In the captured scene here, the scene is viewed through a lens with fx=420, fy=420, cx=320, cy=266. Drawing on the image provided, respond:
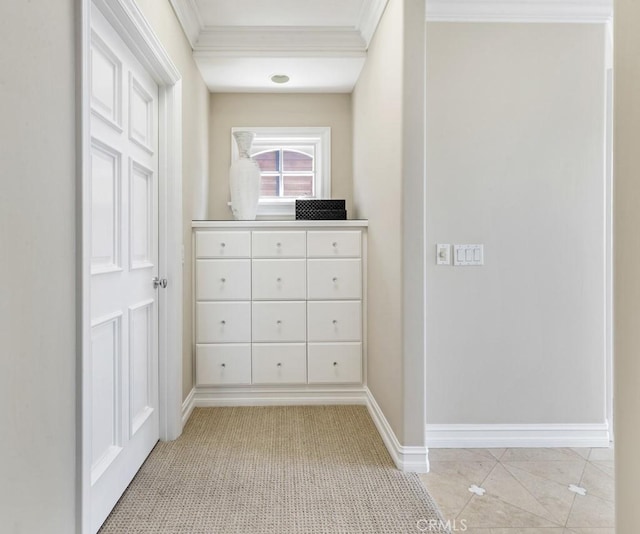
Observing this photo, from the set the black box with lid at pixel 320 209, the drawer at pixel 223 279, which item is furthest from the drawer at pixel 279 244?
the black box with lid at pixel 320 209

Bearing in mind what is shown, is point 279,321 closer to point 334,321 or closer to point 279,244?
point 334,321

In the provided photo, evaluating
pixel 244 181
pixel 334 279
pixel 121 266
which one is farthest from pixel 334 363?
pixel 121 266

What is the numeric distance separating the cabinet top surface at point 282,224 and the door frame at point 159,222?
1.28 feet

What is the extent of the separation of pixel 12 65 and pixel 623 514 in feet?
5.62

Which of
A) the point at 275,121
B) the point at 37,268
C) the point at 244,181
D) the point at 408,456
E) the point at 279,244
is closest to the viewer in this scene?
the point at 37,268

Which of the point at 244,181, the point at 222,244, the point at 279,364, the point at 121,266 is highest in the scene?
the point at 244,181

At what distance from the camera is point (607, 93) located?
2.27m

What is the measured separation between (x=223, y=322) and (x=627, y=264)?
233cm

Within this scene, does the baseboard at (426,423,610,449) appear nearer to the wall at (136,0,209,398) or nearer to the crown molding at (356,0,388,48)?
the wall at (136,0,209,398)

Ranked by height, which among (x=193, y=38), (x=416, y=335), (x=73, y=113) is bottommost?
(x=416, y=335)

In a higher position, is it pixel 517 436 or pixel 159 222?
pixel 159 222

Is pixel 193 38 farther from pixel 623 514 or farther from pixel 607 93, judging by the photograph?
pixel 623 514

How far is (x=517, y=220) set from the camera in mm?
2254

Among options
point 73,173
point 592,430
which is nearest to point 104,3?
point 73,173
